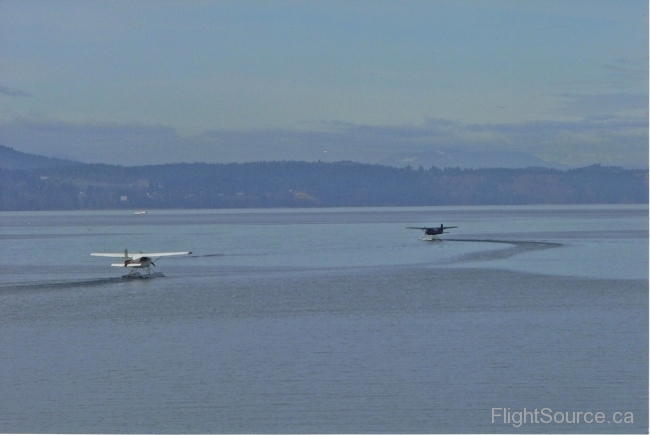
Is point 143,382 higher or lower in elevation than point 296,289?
lower

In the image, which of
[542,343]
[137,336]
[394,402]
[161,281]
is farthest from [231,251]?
[394,402]

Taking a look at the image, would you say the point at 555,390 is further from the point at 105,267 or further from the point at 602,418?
the point at 105,267

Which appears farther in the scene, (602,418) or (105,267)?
(105,267)

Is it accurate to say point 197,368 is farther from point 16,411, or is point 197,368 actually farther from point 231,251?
point 231,251

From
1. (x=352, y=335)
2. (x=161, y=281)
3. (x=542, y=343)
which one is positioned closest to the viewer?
(x=542, y=343)

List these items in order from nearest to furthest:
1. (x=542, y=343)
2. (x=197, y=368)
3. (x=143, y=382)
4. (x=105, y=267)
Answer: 1. (x=143, y=382)
2. (x=197, y=368)
3. (x=542, y=343)
4. (x=105, y=267)

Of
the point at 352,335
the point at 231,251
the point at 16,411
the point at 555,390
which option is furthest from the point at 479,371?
the point at 231,251
